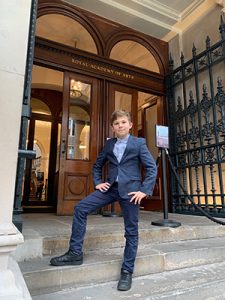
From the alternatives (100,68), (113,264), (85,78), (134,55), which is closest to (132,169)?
(113,264)

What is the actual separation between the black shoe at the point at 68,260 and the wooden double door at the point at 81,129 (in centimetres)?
218

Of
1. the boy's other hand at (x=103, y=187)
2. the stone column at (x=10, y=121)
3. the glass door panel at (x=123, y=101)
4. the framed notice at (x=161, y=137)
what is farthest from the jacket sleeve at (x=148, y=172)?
the glass door panel at (x=123, y=101)

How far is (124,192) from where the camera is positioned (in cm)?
176

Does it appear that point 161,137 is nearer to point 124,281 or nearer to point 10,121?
point 124,281

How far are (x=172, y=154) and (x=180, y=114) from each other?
0.75 meters

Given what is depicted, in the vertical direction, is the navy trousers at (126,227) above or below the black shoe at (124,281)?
above

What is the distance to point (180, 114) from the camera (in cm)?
473

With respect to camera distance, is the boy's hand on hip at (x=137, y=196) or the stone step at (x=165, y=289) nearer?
the stone step at (x=165, y=289)

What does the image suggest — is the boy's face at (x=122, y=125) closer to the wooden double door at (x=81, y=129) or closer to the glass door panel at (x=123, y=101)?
the wooden double door at (x=81, y=129)

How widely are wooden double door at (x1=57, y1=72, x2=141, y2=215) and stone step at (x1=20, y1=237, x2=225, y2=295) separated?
1.89 m

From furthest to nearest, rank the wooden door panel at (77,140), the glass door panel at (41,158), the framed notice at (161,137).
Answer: the glass door panel at (41,158)
the wooden door panel at (77,140)
the framed notice at (161,137)

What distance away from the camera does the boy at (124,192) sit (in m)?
1.72

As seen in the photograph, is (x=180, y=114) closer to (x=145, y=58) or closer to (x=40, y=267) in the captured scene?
(x=145, y=58)

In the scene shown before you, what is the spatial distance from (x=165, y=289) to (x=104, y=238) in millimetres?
687
